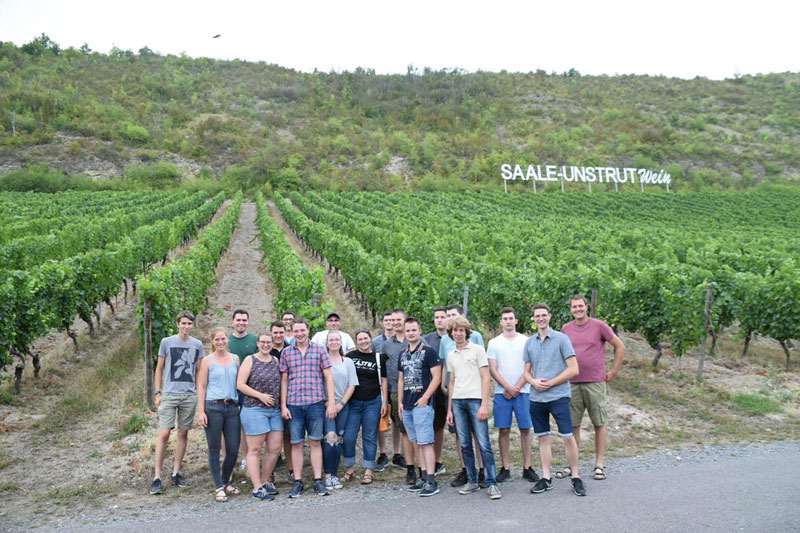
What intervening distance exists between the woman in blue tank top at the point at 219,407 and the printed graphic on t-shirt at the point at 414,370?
1731 mm

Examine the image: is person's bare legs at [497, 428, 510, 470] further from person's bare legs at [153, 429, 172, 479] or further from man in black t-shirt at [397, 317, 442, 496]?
person's bare legs at [153, 429, 172, 479]

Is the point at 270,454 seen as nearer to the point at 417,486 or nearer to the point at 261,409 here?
the point at 261,409

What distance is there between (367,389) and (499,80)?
11143 centimetres

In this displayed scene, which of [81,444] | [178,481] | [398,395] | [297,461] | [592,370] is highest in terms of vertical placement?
[592,370]

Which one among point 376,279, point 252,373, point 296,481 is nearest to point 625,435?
point 296,481

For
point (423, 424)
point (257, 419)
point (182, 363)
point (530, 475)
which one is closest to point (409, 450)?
point (423, 424)

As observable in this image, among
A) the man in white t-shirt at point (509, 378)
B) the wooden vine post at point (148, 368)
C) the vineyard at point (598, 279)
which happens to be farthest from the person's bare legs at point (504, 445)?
the vineyard at point (598, 279)

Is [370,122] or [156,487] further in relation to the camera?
[370,122]

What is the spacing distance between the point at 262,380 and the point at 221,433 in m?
0.72

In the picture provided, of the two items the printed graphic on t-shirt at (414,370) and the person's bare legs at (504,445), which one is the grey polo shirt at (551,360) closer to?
the person's bare legs at (504,445)

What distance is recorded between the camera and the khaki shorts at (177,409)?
244 inches

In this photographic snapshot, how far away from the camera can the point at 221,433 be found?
19.7 ft

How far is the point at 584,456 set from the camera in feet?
22.9

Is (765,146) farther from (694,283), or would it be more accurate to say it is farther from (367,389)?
(367,389)
